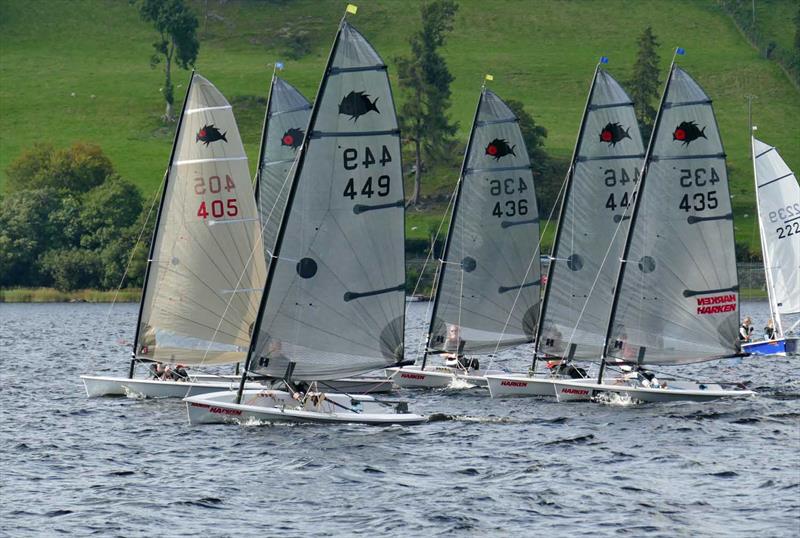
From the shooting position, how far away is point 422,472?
1428 inches

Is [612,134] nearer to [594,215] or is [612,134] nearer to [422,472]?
[594,215]

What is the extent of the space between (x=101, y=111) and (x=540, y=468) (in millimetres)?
166251

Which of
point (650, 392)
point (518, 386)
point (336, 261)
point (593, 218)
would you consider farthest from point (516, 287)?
point (336, 261)

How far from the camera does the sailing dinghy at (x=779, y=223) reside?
248 ft

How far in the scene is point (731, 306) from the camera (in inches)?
1911

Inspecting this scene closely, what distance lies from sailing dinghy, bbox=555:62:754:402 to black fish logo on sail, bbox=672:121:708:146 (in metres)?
0.03

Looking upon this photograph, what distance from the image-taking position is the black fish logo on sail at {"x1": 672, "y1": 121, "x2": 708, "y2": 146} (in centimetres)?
4756

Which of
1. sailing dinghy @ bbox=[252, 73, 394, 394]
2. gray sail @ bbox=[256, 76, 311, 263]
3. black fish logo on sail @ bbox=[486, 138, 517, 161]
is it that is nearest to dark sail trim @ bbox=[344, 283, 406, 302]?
sailing dinghy @ bbox=[252, 73, 394, 394]

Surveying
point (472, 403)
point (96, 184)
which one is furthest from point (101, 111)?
point (472, 403)

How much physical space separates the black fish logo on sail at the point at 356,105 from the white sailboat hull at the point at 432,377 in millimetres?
16099

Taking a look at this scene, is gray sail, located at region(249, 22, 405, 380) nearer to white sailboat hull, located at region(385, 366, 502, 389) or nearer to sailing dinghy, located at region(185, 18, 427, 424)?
sailing dinghy, located at region(185, 18, 427, 424)

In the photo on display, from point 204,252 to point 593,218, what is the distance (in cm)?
1483

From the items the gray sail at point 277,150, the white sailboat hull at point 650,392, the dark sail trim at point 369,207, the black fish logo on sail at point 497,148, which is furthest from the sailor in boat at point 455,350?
the dark sail trim at point 369,207

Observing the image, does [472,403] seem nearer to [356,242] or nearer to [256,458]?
[356,242]
